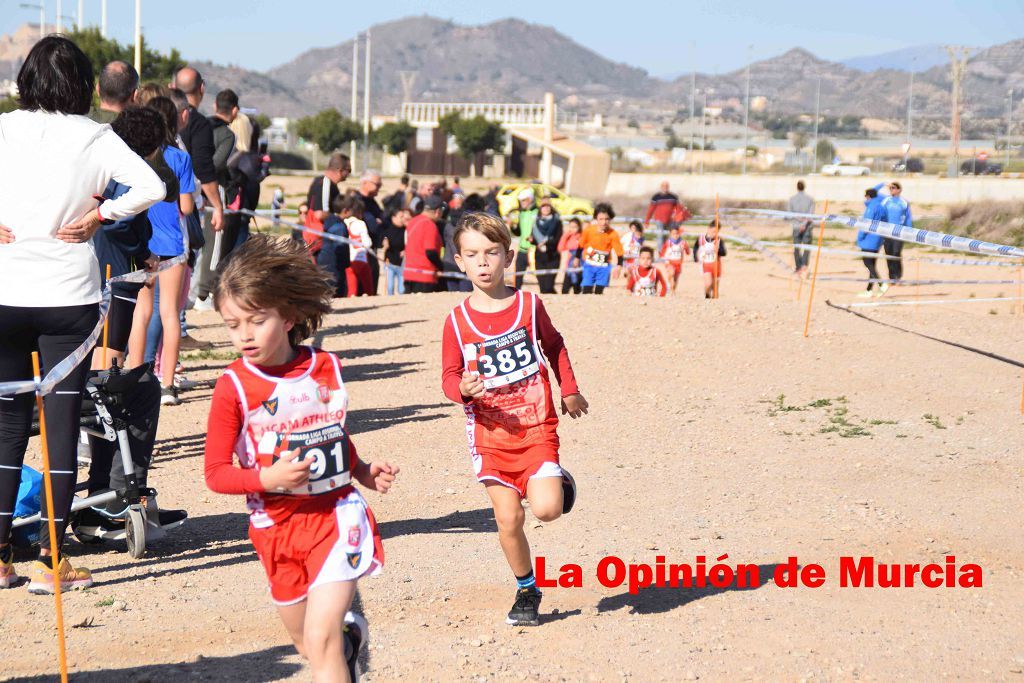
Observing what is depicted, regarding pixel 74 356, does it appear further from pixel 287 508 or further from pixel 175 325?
pixel 175 325

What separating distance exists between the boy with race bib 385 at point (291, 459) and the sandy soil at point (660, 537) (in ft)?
3.16

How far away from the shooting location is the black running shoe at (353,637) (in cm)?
372

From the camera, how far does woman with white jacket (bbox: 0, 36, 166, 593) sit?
497 cm

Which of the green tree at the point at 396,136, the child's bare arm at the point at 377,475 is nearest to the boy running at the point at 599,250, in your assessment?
the child's bare arm at the point at 377,475

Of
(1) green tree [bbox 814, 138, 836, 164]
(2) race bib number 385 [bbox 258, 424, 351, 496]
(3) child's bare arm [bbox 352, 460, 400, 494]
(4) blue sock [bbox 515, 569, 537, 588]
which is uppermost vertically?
(1) green tree [bbox 814, 138, 836, 164]

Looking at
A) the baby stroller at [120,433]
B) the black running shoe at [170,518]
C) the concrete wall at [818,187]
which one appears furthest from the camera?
the concrete wall at [818,187]

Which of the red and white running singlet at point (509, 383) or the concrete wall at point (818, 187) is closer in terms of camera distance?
the red and white running singlet at point (509, 383)

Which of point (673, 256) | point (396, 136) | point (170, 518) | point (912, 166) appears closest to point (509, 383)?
point (170, 518)

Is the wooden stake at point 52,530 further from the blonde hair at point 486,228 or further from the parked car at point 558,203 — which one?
the parked car at point 558,203

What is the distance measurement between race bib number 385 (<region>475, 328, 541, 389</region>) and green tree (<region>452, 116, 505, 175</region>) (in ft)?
297

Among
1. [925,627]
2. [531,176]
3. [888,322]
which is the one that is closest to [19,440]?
[925,627]

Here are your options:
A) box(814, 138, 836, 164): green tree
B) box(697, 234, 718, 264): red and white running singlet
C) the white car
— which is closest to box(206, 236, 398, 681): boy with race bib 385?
box(697, 234, 718, 264): red and white running singlet

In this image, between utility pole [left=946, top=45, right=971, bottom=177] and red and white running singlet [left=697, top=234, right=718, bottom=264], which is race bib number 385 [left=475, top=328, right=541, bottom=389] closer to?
red and white running singlet [left=697, top=234, right=718, bottom=264]

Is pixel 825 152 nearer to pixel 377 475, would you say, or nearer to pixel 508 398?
pixel 508 398
